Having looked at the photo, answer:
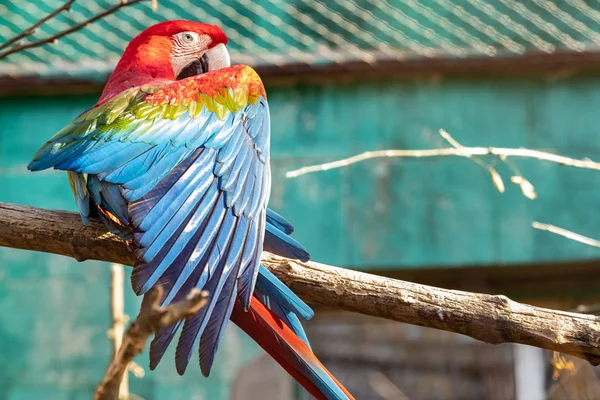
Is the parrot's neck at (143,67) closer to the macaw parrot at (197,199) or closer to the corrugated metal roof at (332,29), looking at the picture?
the macaw parrot at (197,199)

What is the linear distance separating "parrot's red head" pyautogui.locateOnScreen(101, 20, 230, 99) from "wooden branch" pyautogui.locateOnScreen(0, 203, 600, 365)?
15.9 inches

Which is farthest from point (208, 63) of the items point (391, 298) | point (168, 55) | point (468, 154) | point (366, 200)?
point (366, 200)

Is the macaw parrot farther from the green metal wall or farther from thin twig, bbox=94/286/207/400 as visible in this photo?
the green metal wall

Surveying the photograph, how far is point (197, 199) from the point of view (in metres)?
1.27

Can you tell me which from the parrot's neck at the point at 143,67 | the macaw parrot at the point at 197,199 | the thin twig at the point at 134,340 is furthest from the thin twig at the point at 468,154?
the thin twig at the point at 134,340

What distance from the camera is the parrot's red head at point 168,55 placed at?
171cm

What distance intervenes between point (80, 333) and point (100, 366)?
0.45 ft

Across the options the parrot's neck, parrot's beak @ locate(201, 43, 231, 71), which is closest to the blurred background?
parrot's beak @ locate(201, 43, 231, 71)

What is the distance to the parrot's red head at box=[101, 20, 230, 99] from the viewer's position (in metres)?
1.71

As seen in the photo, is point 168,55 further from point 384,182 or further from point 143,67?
point 384,182

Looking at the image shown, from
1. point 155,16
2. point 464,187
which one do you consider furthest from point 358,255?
point 155,16

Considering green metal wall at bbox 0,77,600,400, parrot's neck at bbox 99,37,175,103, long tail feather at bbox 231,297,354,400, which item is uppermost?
parrot's neck at bbox 99,37,175,103

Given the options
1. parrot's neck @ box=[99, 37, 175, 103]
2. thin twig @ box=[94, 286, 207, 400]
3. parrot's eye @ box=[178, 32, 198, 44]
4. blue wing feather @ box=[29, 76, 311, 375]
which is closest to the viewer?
thin twig @ box=[94, 286, 207, 400]

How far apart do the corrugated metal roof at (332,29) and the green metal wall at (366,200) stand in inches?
4.9
